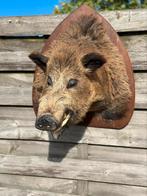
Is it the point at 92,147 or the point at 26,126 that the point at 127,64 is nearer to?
the point at 92,147

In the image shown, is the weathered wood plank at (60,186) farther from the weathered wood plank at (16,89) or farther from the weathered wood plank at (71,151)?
the weathered wood plank at (16,89)

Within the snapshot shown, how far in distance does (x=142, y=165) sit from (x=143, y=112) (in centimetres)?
18

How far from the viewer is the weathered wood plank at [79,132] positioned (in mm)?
1458

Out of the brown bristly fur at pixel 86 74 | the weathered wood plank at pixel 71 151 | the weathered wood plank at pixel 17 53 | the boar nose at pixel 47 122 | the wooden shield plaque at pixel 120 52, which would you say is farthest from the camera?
the weathered wood plank at pixel 17 53

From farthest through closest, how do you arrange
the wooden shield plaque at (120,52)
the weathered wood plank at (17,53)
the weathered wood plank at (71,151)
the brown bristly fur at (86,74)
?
the weathered wood plank at (17,53)
the weathered wood plank at (71,151)
the wooden shield plaque at (120,52)
the brown bristly fur at (86,74)

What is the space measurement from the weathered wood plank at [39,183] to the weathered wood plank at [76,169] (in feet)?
0.07

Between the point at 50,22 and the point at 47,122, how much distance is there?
581mm

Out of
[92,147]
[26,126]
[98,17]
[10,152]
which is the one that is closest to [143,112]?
[92,147]

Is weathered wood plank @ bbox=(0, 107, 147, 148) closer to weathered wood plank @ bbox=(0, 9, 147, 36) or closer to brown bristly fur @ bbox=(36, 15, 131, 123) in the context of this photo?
brown bristly fur @ bbox=(36, 15, 131, 123)

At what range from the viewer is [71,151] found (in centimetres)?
156

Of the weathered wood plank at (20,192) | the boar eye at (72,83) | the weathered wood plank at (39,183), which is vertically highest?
the boar eye at (72,83)

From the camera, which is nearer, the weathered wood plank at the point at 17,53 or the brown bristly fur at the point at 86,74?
→ the brown bristly fur at the point at 86,74

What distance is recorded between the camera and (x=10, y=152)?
5.50 feet

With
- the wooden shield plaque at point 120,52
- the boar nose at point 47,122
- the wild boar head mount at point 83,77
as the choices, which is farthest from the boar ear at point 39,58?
the boar nose at point 47,122
